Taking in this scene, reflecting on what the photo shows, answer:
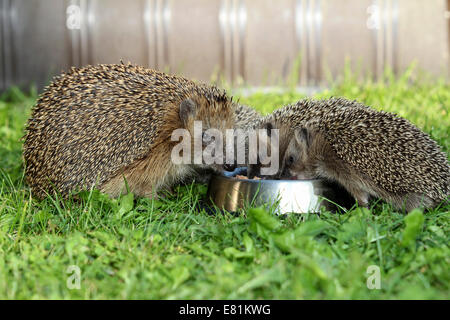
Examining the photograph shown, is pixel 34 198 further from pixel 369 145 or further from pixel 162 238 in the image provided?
pixel 369 145

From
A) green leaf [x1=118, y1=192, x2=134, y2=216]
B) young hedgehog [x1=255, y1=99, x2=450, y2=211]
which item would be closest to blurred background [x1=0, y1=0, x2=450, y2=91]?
young hedgehog [x1=255, y1=99, x2=450, y2=211]

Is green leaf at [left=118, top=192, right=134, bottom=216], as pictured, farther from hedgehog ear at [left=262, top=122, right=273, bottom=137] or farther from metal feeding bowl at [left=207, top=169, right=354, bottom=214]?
hedgehog ear at [left=262, top=122, right=273, bottom=137]


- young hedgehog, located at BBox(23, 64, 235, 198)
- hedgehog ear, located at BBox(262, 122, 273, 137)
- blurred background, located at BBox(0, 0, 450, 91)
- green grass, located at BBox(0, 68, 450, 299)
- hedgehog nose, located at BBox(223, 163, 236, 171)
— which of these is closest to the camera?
green grass, located at BBox(0, 68, 450, 299)

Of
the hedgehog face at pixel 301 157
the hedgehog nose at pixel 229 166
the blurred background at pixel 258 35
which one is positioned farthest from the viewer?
the blurred background at pixel 258 35

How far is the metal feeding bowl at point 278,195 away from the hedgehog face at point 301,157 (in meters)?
0.39

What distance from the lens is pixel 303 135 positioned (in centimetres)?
435

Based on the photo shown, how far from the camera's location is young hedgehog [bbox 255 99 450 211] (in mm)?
3811

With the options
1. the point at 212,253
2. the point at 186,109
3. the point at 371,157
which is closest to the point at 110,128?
the point at 186,109

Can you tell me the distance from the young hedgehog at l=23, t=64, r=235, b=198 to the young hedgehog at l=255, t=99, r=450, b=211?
29.8 inches

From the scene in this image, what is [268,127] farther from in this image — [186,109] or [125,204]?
[125,204]

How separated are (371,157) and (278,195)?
2.45 feet

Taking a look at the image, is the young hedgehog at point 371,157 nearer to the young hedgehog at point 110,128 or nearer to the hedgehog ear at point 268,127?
the hedgehog ear at point 268,127

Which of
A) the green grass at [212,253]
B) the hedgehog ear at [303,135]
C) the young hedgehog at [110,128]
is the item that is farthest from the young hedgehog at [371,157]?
the young hedgehog at [110,128]

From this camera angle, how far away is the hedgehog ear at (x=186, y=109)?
4.41m
